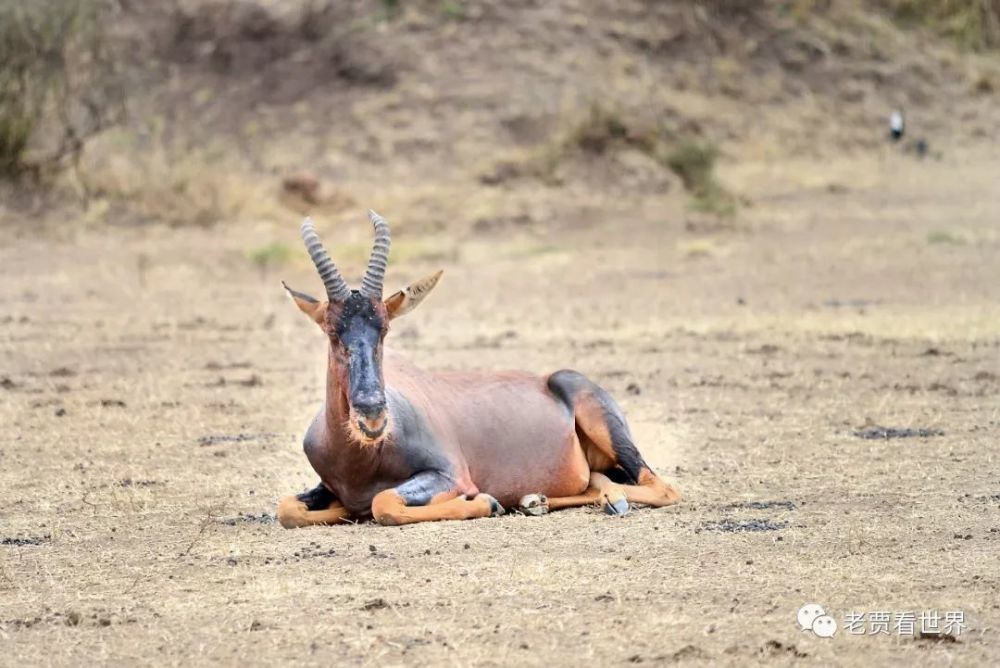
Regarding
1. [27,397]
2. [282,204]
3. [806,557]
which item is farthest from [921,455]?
[282,204]

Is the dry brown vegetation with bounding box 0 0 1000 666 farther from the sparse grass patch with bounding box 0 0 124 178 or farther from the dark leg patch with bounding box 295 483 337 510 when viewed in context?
the sparse grass patch with bounding box 0 0 124 178

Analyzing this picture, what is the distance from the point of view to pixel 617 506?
28.1ft

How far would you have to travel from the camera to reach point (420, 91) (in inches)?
1169

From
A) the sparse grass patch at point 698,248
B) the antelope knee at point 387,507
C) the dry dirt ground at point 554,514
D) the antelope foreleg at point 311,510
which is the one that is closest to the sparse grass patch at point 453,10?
the dry dirt ground at point 554,514

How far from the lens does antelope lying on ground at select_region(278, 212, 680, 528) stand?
8.13 metres

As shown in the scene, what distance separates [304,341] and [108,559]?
8.67m

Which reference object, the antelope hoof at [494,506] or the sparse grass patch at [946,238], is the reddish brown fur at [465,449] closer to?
the antelope hoof at [494,506]

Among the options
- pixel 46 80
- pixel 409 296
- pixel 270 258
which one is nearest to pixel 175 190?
pixel 46 80

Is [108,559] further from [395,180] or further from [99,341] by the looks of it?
[395,180]

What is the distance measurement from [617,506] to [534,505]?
1.35ft

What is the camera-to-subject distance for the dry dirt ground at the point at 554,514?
21.0 feet

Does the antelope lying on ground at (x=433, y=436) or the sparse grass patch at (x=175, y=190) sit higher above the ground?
the antelope lying on ground at (x=433, y=436)

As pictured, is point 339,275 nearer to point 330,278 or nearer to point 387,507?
point 330,278

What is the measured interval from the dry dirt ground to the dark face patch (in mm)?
637
